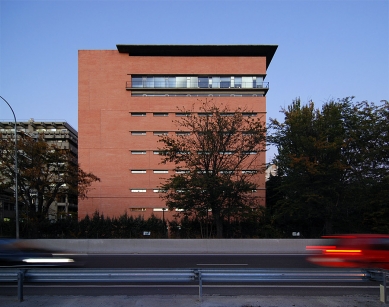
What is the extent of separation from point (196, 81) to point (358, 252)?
36.2 meters

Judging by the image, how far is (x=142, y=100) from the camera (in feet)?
151

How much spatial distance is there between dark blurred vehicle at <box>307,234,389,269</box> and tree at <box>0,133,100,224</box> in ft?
80.9

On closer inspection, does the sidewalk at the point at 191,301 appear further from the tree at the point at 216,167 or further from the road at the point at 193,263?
the tree at the point at 216,167

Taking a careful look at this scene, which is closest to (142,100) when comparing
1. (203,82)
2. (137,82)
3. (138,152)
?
(137,82)

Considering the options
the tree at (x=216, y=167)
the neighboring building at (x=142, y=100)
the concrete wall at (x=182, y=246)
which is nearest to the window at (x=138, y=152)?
the neighboring building at (x=142, y=100)

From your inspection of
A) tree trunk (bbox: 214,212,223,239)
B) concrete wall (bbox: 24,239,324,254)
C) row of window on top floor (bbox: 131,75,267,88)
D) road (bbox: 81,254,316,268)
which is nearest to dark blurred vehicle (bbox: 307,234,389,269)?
road (bbox: 81,254,316,268)

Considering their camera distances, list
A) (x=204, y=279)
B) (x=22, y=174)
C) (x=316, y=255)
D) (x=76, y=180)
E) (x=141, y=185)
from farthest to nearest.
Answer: (x=141, y=185)
(x=76, y=180)
(x=22, y=174)
(x=316, y=255)
(x=204, y=279)

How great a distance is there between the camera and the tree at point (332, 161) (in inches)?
1243

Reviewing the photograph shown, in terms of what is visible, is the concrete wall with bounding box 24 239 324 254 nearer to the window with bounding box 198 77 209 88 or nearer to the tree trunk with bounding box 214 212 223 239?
the tree trunk with bounding box 214 212 223 239

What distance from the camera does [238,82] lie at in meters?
46.4

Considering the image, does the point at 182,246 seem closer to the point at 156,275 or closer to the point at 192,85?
→ the point at 156,275

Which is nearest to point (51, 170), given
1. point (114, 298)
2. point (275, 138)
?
point (275, 138)

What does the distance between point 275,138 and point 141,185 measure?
17.8 meters

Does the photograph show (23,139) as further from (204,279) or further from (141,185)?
(204,279)
